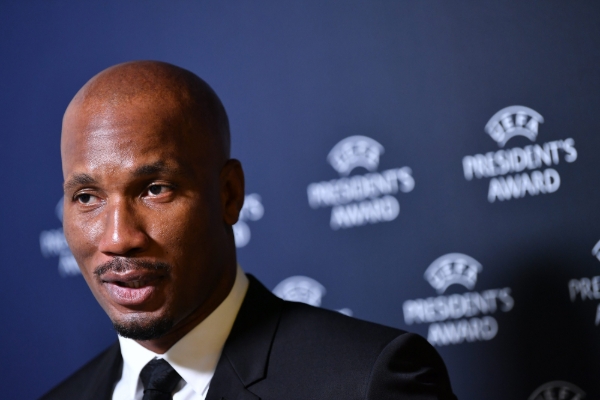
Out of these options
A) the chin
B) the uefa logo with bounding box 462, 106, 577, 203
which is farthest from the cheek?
the uefa logo with bounding box 462, 106, 577, 203

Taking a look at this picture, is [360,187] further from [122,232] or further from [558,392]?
[122,232]

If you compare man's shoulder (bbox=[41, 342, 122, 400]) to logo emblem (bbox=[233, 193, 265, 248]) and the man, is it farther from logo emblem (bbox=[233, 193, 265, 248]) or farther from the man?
logo emblem (bbox=[233, 193, 265, 248])

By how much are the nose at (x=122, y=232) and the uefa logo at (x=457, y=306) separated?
878mm

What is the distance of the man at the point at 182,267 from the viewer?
3.90 feet

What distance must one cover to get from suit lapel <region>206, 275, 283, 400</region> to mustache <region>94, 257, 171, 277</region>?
0.74 feet

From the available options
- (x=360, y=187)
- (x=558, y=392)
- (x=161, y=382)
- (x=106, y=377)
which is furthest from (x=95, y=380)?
(x=558, y=392)

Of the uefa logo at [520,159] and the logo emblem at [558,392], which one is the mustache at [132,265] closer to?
the uefa logo at [520,159]

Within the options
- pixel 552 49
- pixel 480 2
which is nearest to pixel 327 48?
pixel 480 2

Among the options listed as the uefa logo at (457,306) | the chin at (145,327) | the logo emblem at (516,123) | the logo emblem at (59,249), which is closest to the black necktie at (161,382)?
the chin at (145,327)

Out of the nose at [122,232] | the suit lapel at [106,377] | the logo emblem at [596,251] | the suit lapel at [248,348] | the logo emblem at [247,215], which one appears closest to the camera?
the nose at [122,232]

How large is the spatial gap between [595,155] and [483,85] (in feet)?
1.06

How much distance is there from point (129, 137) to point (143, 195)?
0.34 ft

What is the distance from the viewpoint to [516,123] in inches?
67.9

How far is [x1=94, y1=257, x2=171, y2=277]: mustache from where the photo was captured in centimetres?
118
